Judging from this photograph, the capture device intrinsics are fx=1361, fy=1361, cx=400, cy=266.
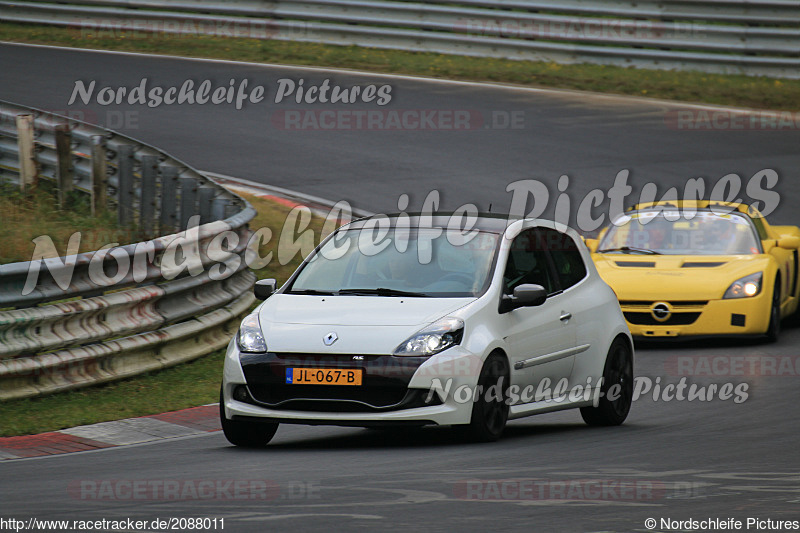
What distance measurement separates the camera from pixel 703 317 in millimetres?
13648

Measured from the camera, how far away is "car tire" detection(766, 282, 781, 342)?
45.5 ft

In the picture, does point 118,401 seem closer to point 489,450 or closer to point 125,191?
point 489,450

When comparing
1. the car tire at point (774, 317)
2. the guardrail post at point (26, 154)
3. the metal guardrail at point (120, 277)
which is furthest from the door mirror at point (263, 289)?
the guardrail post at point (26, 154)

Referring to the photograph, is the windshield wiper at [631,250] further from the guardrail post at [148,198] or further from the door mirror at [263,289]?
the door mirror at [263,289]

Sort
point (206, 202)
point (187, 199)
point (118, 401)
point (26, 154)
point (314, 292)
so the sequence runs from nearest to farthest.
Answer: point (314, 292)
point (118, 401)
point (187, 199)
point (206, 202)
point (26, 154)

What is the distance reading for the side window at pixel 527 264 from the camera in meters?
9.37

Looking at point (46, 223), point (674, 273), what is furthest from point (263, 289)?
point (674, 273)

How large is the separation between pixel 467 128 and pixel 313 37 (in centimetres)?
679

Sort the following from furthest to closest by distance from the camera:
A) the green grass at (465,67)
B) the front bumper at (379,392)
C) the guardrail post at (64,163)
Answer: the green grass at (465,67) → the guardrail post at (64,163) → the front bumper at (379,392)

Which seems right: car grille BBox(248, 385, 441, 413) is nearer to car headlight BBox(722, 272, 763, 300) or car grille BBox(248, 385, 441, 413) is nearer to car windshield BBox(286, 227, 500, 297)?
car windshield BBox(286, 227, 500, 297)

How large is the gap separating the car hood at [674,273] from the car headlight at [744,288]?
5 cm

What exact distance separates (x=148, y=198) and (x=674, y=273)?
5.47 metres

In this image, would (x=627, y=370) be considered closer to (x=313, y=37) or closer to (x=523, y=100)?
(x=523, y=100)

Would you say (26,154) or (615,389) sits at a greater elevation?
(26,154)
